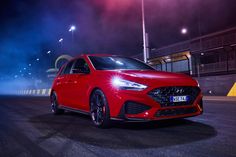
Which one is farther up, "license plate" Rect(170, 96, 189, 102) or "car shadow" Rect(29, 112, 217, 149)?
"license plate" Rect(170, 96, 189, 102)

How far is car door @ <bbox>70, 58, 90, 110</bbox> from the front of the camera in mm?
6570

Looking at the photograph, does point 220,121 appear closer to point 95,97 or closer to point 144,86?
point 144,86

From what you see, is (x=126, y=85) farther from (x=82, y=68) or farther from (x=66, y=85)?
(x=66, y=85)

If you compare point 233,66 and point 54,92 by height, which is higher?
point 233,66

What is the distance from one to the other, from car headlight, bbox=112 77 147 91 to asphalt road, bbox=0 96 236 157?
80 cm

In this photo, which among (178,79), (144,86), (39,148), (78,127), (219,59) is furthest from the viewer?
(219,59)

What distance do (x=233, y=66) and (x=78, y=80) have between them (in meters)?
12.1

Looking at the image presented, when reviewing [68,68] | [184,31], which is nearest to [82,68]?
[68,68]

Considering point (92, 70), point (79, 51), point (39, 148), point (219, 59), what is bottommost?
point (39, 148)

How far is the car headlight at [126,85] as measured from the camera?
5176 mm

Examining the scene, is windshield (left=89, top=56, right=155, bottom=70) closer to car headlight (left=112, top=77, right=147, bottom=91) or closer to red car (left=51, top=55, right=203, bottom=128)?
red car (left=51, top=55, right=203, bottom=128)

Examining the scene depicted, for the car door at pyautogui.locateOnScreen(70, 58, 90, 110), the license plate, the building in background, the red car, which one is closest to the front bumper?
the red car

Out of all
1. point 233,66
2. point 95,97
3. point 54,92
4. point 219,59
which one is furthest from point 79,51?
point 95,97

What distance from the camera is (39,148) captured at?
425 centimetres
